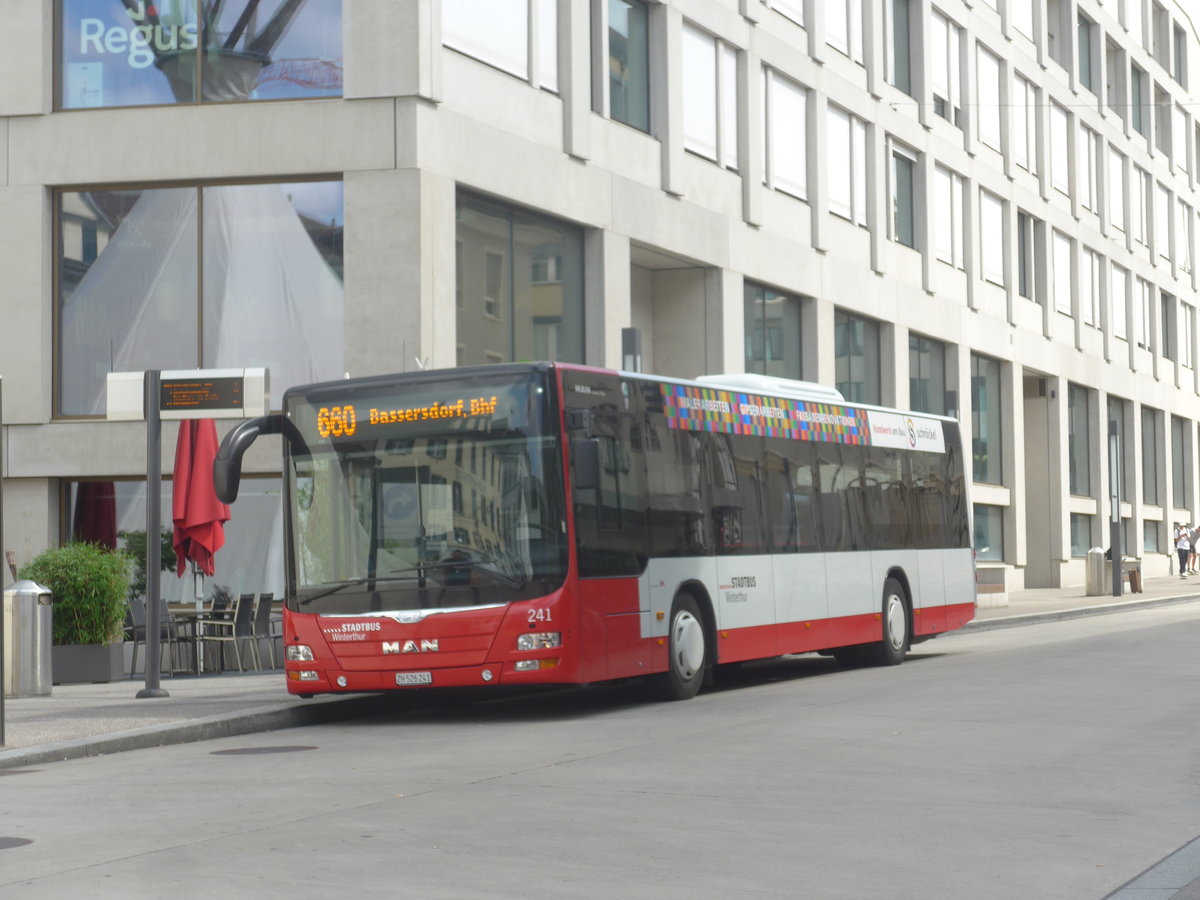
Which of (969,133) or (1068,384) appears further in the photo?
(1068,384)

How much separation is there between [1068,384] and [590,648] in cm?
4012

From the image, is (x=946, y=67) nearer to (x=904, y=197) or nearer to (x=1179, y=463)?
(x=904, y=197)

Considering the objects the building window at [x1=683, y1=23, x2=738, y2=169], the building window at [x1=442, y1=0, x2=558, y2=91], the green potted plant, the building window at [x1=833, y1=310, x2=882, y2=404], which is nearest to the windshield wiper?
the green potted plant

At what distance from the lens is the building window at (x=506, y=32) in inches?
978

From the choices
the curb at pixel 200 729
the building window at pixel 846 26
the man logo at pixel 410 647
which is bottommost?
the curb at pixel 200 729

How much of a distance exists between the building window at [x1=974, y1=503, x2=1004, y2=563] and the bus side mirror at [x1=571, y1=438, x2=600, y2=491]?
30625mm

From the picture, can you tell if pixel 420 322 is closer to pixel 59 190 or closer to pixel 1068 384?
pixel 59 190

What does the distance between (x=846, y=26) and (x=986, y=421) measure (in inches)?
477

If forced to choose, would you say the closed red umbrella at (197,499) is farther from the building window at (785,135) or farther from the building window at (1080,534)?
the building window at (1080,534)

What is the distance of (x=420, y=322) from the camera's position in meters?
23.3

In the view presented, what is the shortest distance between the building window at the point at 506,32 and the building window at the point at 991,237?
20833 mm

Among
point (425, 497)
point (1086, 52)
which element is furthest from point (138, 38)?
point (1086, 52)

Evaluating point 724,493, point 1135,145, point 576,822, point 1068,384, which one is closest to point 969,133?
point 1068,384

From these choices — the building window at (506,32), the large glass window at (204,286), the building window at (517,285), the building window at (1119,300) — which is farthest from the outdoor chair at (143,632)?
the building window at (1119,300)
